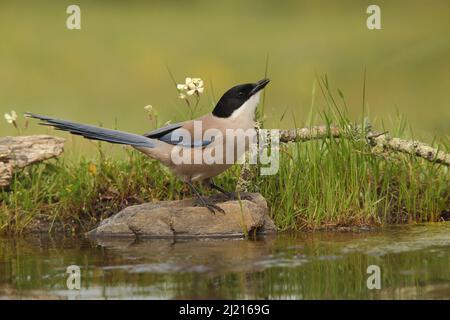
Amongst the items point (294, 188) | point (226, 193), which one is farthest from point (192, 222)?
point (294, 188)

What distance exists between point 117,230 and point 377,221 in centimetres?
191

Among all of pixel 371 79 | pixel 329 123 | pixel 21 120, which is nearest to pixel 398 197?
pixel 329 123

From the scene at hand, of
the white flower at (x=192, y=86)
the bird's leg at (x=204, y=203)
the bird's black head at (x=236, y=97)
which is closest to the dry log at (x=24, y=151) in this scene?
the white flower at (x=192, y=86)

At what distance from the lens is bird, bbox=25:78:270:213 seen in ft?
24.3

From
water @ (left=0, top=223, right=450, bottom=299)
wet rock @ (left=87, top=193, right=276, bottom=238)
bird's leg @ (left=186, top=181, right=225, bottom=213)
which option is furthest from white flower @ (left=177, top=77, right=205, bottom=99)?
water @ (left=0, top=223, right=450, bottom=299)

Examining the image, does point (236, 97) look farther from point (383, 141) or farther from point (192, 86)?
point (383, 141)

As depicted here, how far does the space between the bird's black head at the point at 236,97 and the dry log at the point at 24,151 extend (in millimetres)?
1454

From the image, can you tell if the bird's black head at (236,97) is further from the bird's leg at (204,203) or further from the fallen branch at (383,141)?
the fallen branch at (383,141)

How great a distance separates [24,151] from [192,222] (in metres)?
1.61

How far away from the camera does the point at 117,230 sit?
7484 mm

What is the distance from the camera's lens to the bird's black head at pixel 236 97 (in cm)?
756

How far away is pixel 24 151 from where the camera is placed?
8.16 metres
